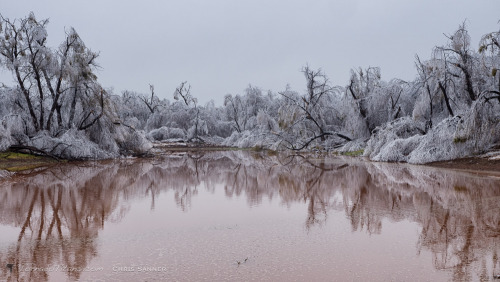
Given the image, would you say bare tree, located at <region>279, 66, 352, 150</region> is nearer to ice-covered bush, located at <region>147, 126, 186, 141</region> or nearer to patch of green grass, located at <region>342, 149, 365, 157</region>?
patch of green grass, located at <region>342, 149, 365, 157</region>

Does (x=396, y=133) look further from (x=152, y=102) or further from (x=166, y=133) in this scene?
(x=152, y=102)

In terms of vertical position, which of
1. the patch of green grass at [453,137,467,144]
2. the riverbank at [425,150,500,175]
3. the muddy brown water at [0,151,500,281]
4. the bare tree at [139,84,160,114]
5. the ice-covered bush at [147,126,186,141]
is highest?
the bare tree at [139,84,160,114]

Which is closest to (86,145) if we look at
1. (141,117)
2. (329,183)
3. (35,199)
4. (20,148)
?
(20,148)

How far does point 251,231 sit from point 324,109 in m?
25.0

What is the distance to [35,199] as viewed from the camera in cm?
956

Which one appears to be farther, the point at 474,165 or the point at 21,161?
the point at 21,161

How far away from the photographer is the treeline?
17.1 m

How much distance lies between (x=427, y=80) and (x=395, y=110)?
579 centimetres

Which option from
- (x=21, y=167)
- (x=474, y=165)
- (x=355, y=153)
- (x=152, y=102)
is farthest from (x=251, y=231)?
(x=152, y=102)

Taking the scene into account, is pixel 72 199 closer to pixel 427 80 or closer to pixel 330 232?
pixel 330 232

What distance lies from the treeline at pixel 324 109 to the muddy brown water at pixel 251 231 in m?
5.05

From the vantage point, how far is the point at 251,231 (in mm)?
6613

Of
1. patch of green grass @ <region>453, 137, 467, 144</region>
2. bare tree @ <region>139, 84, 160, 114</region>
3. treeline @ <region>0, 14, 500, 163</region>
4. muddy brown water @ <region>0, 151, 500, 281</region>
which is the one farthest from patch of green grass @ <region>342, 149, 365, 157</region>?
bare tree @ <region>139, 84, 160, 114</region>

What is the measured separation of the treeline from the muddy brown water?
505cm
